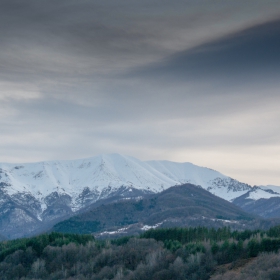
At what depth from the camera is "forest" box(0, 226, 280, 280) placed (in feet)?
194

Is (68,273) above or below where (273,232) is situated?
below

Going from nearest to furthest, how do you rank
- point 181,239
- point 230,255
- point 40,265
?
point 230,255, point 40,265, point 181,239

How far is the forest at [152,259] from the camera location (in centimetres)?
5922

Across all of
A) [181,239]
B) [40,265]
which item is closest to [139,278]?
[40,265]

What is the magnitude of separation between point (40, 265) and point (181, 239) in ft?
101

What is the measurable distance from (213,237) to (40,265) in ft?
110

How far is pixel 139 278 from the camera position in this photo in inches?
2488

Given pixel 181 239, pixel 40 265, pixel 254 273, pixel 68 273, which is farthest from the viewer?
pixel 181 239

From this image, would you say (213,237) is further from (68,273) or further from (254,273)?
(254,273)

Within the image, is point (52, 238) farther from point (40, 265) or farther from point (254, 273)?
point (254, 273)

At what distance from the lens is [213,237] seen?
333 feet

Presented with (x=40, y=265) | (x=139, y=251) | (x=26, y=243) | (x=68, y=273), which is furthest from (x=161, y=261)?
(x=26, y=243)

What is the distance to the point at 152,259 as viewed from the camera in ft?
224

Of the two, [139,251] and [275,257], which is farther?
[139,251]
